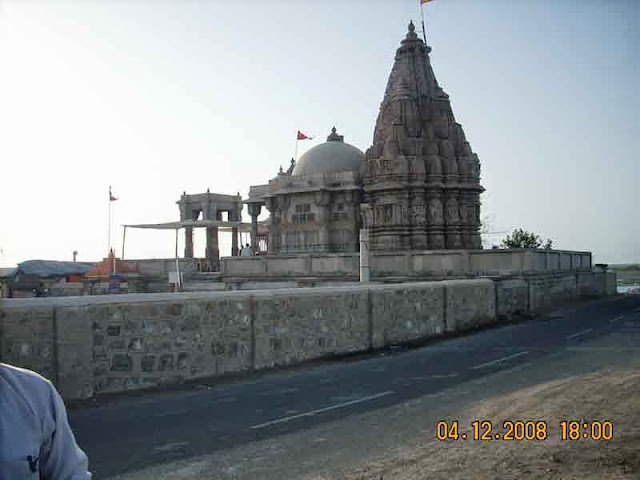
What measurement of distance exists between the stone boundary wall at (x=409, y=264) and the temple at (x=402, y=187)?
3.97 meters

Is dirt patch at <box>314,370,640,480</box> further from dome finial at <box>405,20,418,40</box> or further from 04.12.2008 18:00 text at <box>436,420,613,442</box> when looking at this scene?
dome finial at <box>405,20,418,40</box>

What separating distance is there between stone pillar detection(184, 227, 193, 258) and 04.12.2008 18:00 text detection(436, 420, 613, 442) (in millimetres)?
34037

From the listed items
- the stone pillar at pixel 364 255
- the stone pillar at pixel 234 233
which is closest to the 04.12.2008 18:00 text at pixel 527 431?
the stone pillar at pixel 364 255

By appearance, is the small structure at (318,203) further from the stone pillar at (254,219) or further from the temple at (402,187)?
the stone pillar at (254,219)

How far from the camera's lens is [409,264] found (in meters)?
24.3

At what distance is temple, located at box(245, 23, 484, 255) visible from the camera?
95.1ft

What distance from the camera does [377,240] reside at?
29.3m

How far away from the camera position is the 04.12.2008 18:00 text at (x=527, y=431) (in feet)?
20.5

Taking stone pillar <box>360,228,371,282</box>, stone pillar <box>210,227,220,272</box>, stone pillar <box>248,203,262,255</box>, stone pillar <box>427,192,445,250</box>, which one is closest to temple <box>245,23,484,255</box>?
stone pillar <box>427,192,445,250</box>

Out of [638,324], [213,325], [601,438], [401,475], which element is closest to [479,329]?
[638,324]

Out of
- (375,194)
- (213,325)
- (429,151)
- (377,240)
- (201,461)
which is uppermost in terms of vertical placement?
(429,151)

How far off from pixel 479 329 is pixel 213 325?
31.3 feet

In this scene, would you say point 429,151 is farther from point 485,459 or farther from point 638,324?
point 485,459

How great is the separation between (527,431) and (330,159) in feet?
98.2
